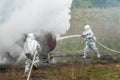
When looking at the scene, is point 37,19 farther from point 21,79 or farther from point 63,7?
point 21,79

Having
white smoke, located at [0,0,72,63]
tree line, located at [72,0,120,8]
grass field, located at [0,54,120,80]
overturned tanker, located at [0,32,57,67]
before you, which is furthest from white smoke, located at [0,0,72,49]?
tree line, located at [72,0,120,8]

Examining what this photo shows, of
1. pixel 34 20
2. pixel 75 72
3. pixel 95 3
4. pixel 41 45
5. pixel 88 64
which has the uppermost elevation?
pixel 95 3

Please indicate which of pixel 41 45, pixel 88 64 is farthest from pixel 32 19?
pixel 88 64

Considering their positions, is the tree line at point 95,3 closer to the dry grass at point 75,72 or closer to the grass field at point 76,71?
the grass field at point 76,71

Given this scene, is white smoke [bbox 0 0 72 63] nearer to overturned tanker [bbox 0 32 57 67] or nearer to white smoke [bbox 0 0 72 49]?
white smoke [bbox 0 0 72 49]

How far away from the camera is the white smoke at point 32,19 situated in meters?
17.1

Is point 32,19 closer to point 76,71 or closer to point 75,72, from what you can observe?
point 76,71

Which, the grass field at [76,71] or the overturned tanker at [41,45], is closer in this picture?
the grass field at [76,71]

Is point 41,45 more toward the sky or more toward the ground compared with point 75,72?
more toward the sky

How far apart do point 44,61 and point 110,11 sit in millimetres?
20944

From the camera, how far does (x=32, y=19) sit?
17516 millimetres

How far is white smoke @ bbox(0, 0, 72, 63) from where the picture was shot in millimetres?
17094

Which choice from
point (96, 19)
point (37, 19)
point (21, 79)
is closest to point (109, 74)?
point (21, 79)

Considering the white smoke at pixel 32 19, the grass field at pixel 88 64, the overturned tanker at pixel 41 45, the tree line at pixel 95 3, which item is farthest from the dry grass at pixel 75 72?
the tree line at pixel 95 3
